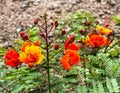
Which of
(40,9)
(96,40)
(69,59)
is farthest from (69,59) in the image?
(40,9)

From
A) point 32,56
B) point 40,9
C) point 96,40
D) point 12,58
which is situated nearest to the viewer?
point 32,56

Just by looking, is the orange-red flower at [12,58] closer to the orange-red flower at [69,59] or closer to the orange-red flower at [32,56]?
the orange-red flower at [32,56]

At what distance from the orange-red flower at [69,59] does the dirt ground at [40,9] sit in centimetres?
370

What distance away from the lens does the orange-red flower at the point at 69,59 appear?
3.29m

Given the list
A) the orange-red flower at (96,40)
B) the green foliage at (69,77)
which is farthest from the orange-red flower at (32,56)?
the orange-red flower at (96,40)

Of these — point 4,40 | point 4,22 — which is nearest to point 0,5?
point 4,22

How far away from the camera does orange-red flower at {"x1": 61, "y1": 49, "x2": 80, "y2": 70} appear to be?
329 cm

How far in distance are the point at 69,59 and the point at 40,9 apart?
4.34 meters

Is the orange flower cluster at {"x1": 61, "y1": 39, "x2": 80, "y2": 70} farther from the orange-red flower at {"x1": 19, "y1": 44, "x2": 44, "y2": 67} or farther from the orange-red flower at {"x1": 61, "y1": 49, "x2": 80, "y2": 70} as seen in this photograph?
the orange-red flower at {"x1": 19, "y1": 44, "x2": 44, "y2": 67}

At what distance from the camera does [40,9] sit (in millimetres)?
7590

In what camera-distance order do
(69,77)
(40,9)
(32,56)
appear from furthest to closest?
1. (40,9)
2. (69,77)
3. (32,56)

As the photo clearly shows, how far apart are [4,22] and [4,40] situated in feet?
2.17

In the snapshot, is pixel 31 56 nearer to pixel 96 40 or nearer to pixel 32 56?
pixel 32 56

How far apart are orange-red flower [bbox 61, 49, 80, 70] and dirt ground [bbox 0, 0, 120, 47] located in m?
3.70
